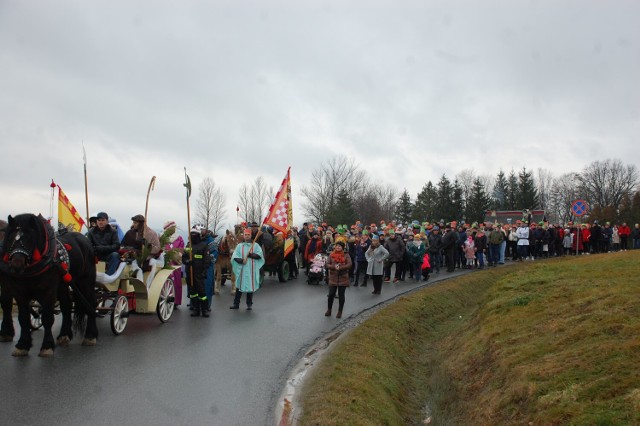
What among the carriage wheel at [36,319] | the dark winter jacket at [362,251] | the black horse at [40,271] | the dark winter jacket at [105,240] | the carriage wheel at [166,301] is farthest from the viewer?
the dark winter jacket at [362,251]

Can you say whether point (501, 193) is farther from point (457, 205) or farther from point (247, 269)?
point (247, 269)

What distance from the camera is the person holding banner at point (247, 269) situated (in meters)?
13.0

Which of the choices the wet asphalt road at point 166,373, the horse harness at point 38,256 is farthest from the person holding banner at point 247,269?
the horse harness at point 38,256

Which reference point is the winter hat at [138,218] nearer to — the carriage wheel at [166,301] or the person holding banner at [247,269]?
the carriage wheel at [166,301]

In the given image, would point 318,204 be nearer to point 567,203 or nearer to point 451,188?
point 451,188

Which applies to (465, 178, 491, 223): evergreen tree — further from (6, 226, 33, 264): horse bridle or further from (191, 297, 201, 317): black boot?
(6, 226, 33, 264): horse bridle

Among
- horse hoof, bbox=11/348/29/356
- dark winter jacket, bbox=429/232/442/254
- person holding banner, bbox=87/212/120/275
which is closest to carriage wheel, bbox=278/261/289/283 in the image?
dark winter jacket, bbox=429/232/442/254

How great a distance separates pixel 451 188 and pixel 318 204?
1837 cm

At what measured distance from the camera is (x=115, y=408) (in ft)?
20.3

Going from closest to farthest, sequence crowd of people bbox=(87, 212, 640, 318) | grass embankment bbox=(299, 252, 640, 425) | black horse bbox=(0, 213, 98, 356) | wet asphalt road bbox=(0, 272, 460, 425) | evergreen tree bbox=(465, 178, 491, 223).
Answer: wet asphalt road bbox=(0, 272, 460, 425) < grass embankment bbox=(299, 252, 640, 425) < black horse bbox=(0, 213, 98, 356) < crowd of people bbox=(87, 212, 640, 318) < evergreen tree bbox=(465, 178, 491, 223)

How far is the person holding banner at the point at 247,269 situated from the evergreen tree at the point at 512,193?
67503 millimetres

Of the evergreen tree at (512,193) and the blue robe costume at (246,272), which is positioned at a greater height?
the evergreen tree at (512,193)

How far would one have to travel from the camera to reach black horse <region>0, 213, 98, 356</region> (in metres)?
7.59

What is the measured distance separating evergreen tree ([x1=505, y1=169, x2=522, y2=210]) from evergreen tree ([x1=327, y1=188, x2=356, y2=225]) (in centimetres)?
2913
